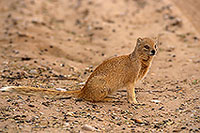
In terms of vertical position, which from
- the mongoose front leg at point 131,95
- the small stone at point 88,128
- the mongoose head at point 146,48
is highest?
the mongoose head at point 146,48

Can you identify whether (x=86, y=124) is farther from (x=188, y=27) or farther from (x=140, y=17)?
(x=140, y=17)

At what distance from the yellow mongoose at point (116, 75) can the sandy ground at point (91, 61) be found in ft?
0.74

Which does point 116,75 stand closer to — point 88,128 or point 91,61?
point 88,128

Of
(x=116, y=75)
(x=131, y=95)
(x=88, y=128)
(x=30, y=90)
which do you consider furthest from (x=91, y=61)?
(x=88, y=128)

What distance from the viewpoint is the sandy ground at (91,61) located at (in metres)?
5.40

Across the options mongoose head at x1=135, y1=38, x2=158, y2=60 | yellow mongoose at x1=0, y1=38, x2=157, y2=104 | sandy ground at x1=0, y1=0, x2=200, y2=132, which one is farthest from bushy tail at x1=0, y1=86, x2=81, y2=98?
mongoose head at x1=135, y1=38, x2=158, y2=60

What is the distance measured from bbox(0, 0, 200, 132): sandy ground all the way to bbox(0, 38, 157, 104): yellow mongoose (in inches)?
8.9

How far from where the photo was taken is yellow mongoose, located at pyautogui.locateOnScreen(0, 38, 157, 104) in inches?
247

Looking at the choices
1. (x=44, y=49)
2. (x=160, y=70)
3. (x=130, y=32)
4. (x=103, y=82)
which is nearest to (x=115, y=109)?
(x=103, y=82)

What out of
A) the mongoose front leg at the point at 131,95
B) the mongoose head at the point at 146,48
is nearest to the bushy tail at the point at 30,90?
the mongoose front leg at the point at 131,95

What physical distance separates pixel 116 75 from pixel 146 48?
2.86 feet

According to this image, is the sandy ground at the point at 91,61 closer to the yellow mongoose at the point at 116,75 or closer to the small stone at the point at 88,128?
the small stone at the point at 88,128

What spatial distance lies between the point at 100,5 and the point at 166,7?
3.35 m

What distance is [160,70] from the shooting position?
9.06 meters
